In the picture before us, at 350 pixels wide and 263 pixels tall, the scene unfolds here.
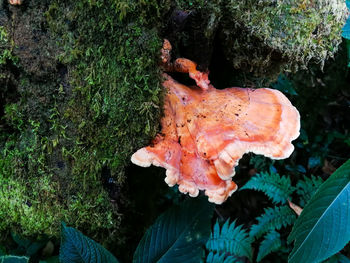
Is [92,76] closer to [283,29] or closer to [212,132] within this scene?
[212,132]

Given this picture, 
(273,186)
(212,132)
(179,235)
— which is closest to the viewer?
(212,132)

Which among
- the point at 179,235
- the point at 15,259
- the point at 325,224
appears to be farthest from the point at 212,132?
the point at 15,259

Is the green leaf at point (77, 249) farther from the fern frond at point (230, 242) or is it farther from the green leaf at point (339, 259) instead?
the green leaf at point (339, 259)

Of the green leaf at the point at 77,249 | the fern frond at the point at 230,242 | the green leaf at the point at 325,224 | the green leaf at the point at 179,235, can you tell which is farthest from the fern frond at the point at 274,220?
the green leaf at the point at 77,249

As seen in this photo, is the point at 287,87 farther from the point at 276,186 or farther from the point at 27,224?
the point at 27,224

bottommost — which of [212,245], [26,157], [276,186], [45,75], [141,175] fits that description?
[212,245]

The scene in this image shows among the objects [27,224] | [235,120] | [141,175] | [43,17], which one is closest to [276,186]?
[141,175]

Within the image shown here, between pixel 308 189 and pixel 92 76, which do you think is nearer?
pixel 92 76
